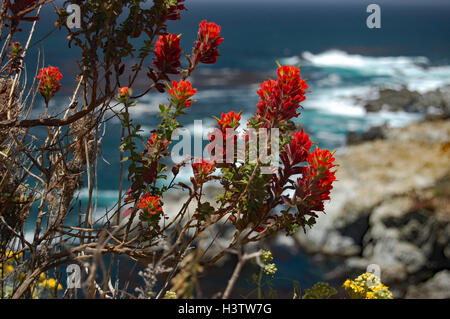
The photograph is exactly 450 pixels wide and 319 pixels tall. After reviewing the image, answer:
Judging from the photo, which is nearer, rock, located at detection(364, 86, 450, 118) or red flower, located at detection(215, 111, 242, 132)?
red flower, located at detection(215, 111, 242, 132)

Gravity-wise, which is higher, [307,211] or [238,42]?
[238,42]

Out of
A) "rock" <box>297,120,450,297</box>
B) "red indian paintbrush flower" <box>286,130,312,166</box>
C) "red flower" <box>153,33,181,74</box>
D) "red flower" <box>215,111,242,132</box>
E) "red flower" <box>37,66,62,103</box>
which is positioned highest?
"red flower" <box>153,33,181,74</box>

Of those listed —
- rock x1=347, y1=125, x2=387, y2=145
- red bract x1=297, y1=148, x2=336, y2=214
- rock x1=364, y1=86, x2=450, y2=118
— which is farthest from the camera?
rock x1=364, y1=86, x2=450, y2=118

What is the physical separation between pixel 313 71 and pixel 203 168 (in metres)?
38.5

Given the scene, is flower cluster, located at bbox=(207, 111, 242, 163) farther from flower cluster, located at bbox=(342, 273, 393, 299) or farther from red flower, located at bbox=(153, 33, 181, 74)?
flower cluster, located at bbox=(342, 273, 393, 299)

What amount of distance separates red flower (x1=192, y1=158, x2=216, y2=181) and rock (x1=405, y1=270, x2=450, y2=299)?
29.3ft

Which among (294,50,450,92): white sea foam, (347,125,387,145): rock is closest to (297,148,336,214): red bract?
(347,125,387,145): rock

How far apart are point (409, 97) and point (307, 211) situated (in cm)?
2554

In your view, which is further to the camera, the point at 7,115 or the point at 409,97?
the point at 409,97

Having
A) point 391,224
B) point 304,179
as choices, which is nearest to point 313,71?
point 391,224

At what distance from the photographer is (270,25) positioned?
7488 centimetres

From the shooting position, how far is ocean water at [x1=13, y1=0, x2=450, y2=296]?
21266 mm

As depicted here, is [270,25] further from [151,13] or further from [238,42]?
[151,13]

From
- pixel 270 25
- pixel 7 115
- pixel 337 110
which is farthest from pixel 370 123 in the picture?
pixel 270 25
